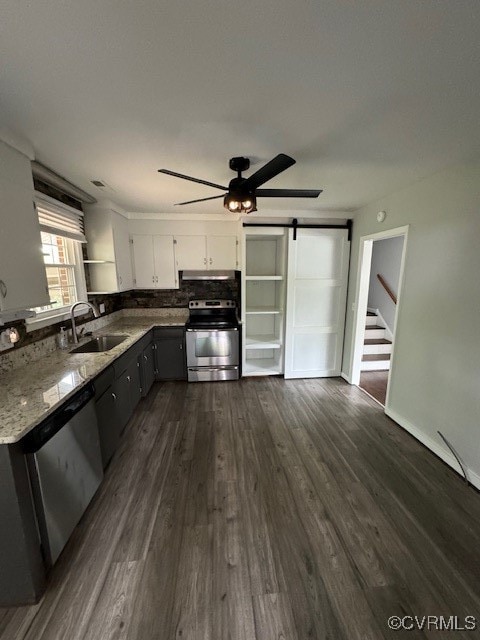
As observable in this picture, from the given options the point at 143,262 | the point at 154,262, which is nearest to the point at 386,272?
the point at 154,262

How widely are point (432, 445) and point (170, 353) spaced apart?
3093 mm

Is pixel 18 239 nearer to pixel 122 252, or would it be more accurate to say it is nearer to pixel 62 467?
pixel 62 467

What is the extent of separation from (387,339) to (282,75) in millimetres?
4345

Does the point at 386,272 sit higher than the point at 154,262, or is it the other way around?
the point at 154,262

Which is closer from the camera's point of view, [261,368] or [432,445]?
[432,445]

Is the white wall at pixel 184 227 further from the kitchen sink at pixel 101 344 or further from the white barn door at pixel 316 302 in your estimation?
the kitchen sink at pixel 101 344

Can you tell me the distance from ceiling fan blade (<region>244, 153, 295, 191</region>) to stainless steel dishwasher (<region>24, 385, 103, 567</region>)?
182 centimetres

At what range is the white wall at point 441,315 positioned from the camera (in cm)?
190

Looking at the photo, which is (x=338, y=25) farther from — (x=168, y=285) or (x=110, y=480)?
(x=168, y=285)

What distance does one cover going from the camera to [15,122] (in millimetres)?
1405

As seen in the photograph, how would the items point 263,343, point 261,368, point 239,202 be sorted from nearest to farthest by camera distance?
point 239,202 < point 263,343 < point 261,368

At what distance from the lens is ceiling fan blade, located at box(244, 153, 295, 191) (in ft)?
4.56

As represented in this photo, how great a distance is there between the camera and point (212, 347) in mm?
3549

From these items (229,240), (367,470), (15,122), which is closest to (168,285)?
(229,240)
